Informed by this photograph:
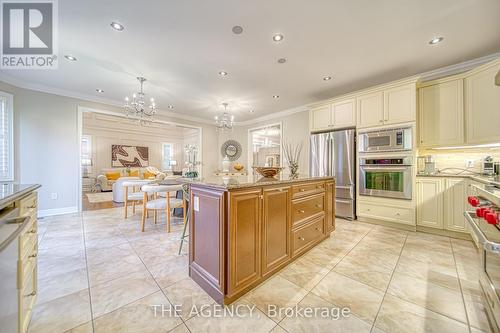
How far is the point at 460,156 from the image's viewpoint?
2.97 metres

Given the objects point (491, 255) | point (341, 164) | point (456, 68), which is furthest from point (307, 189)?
point (456, 68)

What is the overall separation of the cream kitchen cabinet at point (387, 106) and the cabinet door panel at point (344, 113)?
101mm

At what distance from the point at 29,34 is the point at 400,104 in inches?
202

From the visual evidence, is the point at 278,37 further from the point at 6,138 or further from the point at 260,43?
the point at 6,138

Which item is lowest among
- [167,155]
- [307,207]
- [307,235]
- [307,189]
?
[307,235]

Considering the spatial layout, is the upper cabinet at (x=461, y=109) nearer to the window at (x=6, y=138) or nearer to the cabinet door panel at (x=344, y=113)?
the cabinet door panel at (x=344, y=113)

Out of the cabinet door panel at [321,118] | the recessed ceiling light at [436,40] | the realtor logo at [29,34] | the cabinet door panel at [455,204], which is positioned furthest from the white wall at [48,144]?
the cabinet door panel at [455,204]

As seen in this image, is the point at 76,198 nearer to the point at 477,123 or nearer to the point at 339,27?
the point at 339,27

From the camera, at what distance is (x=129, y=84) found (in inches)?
138

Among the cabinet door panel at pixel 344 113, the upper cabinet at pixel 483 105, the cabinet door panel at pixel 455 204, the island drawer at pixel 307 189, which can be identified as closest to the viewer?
the island drawer at pixel 307 189

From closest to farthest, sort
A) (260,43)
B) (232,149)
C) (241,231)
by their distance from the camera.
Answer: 1. (241,231)
2. (260,43)
3. (232,149)

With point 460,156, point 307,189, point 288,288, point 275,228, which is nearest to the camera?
point 288,288

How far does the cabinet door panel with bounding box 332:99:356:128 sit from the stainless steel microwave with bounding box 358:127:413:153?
327 mm

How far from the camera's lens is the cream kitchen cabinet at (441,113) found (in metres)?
2.73
